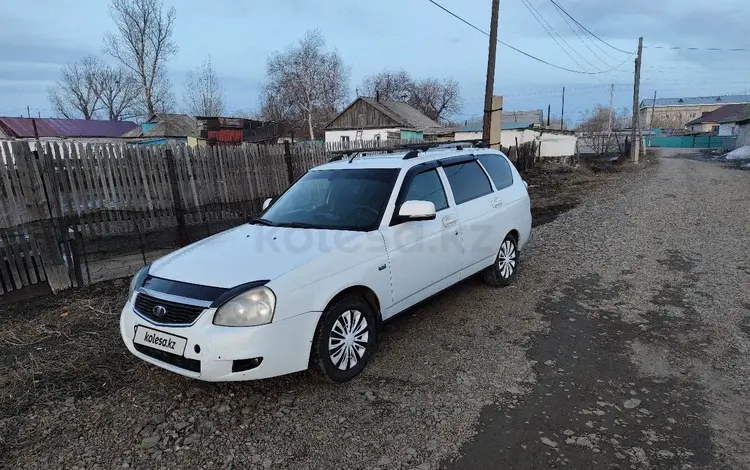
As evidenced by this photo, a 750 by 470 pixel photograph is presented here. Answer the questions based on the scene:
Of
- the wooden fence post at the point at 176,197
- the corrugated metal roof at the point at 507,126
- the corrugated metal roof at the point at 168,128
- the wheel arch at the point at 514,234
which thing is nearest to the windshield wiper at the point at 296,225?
the wheel arch at the point at 514,234

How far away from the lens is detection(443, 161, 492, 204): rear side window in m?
4.86

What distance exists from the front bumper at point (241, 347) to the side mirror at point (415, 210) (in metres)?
1.23

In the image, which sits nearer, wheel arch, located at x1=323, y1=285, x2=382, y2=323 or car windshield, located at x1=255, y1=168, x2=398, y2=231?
wheel arch, located at x1=323, y1=285, x2=382, y2=323

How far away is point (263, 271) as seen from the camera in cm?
316

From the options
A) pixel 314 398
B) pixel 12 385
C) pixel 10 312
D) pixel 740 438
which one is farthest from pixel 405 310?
pixel 10 312

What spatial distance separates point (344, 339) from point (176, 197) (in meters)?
4.70

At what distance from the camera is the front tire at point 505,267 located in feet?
17.9

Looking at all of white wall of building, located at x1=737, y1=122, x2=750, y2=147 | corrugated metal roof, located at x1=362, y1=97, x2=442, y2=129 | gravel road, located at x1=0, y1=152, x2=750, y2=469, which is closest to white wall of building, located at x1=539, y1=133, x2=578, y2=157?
white wall of building, located at x1=737, y1=122, x2=750, y2=147

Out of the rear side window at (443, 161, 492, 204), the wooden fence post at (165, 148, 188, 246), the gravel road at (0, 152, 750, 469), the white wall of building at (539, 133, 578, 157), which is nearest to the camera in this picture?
the gravel road at (0, 152, 750, 469)

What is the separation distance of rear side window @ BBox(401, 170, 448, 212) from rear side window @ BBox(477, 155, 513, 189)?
116 centimetres

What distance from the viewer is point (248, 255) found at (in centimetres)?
345

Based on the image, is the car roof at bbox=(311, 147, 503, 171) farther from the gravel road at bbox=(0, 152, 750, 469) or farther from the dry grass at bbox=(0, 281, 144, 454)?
→ the dry grass at bbox=(0, 281, 144, 454)

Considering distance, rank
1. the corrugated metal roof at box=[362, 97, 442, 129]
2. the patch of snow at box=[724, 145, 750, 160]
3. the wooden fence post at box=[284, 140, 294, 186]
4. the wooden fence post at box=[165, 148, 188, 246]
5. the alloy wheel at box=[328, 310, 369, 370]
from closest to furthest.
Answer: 1. the alloy wheel at box=[328, 310, 369, 370]
2. the wooden fence post at box=[165, 148, 188, 246]
3. the wooden fence post at box=[284, 140, 294, 186]
4. the patch of snow at box=[724, 145, 750, 160]
5. the corrugated metal roof at box=[362, 97, 442, 129]

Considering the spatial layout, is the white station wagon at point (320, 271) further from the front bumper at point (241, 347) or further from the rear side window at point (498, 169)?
the rear side window at point (498, 169)
